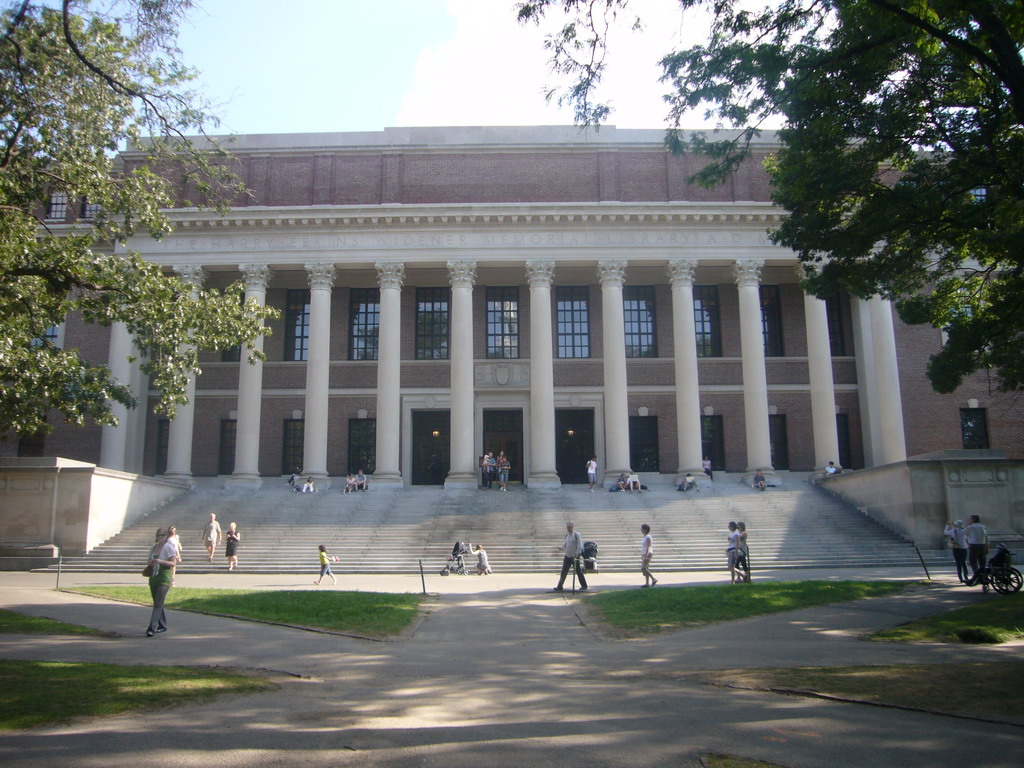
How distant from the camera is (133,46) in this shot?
13.4m

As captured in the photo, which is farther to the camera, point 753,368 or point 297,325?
point 297,325

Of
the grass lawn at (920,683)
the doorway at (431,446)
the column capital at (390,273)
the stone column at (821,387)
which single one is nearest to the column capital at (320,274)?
the column capital at (390,273)

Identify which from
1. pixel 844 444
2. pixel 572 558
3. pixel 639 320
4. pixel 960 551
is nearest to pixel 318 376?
pixel 639 320

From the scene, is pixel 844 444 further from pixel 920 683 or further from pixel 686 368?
pixel 920 683

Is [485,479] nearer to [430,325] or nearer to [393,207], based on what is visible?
[430,325]

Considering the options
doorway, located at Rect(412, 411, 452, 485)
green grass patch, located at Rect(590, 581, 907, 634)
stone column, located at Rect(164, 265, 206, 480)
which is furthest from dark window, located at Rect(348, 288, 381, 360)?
green grass patch, located at Rect(590, 581, 907, 634)

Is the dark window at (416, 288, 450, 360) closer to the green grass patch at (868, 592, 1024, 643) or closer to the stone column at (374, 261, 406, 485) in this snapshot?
the stone column at (374, 261, 406, 485)

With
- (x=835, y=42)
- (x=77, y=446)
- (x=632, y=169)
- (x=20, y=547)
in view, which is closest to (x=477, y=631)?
(x=835, y=42)

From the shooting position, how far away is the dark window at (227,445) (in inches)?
1512

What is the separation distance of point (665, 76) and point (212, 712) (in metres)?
12.4

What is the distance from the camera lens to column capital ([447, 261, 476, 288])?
35.6 metres

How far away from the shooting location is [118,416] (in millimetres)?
34656

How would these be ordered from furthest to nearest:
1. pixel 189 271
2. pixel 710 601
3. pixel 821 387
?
pixel 189 271 → pixel 821 387 → pixel 710 601

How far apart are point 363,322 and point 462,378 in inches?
305
